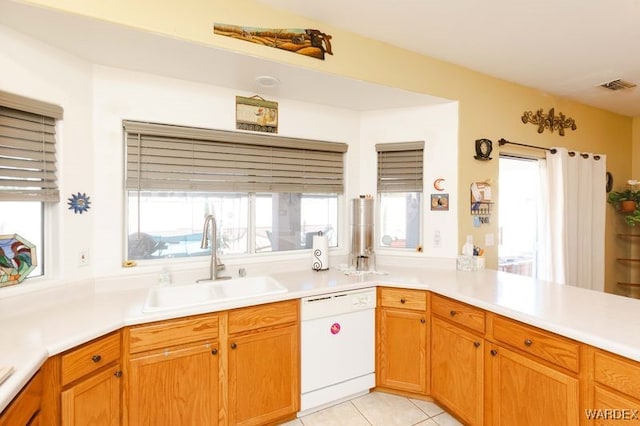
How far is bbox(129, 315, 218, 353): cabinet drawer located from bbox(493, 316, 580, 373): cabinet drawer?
5.18ft

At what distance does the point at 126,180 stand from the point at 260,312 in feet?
4.08

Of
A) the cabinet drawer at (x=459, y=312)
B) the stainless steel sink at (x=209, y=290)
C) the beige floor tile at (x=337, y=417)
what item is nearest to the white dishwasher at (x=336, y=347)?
the beige floor tile at (x=337, y=417)

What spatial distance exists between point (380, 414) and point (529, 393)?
939 millimetres

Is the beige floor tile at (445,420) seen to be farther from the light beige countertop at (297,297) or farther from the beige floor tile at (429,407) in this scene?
the light beige countertop at (297,297)

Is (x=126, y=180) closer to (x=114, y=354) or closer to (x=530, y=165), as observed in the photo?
(x=114, y=354)

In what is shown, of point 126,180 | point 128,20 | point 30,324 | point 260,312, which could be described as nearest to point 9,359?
Answer: point 30,324

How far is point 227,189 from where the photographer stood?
223cm

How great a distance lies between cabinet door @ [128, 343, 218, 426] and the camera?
1.48m

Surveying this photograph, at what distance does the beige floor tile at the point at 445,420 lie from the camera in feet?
6.26

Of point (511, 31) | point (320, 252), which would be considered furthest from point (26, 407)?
point (511, 31)

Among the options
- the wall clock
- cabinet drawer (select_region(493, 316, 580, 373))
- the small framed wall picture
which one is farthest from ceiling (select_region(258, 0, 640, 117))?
cabinet drawer (select_region(493, 316, 580, 373))

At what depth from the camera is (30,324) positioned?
4.49 feet

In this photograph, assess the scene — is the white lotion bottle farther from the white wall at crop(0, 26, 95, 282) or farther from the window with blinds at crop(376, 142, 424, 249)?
the white wall at crop(0, 26, 95, 282)

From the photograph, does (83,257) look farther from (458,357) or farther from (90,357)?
(458,357)
